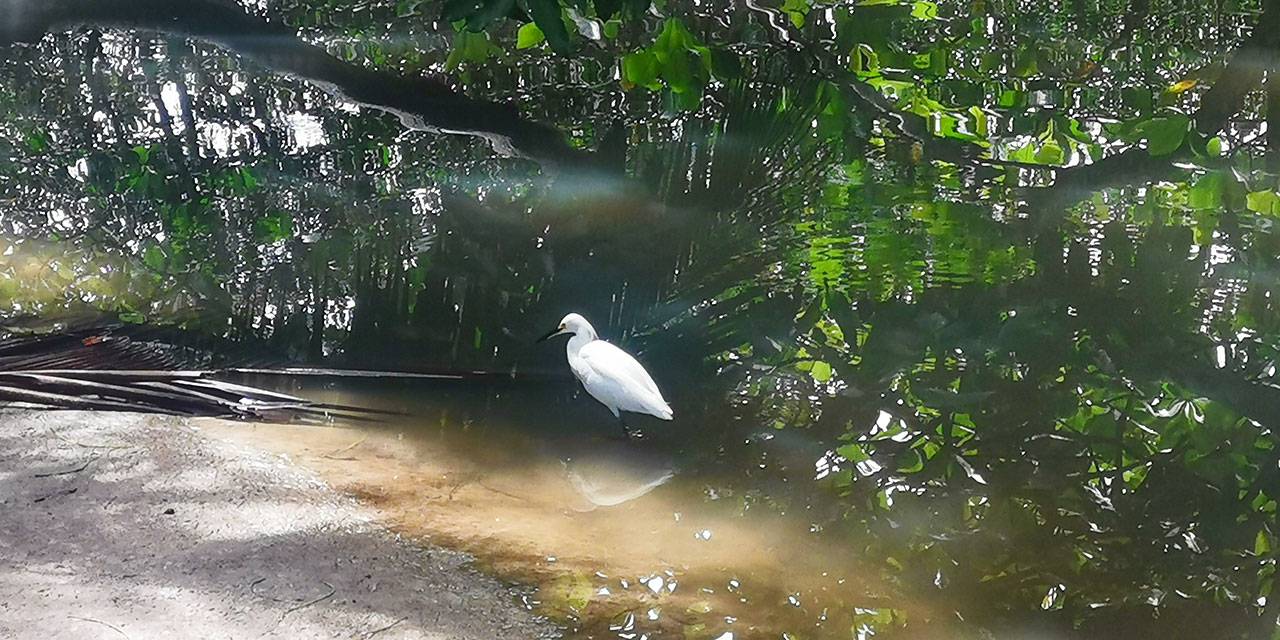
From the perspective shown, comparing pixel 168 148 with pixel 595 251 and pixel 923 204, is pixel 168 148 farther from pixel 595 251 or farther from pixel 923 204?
pixel 923 204

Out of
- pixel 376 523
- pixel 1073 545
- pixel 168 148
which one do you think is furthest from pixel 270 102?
pixel 1073 545

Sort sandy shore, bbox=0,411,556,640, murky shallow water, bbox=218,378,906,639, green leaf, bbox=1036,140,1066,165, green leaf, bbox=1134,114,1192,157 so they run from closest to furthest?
sandy shore, bbox=0,411,556,640 → murky shallow water, bbox=218,378,906,639 → green leaf, bbox=1134,114,1192,157 → green leaf, bbox=1036,140,1066,165

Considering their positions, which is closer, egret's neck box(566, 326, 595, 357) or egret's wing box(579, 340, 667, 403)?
egret's wing box(579, 340, 667, 403)

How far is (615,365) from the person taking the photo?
13.5 feet

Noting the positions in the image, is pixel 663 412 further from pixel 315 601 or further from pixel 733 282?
pixel 315 601

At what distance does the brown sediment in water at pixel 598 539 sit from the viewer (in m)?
3.10

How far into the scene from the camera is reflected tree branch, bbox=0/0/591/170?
21.6 feet

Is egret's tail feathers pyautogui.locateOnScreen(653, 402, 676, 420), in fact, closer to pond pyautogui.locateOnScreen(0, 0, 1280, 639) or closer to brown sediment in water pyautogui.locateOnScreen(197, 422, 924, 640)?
pond pyautogui.locateOnScreen(0, 0, 1280, 639)

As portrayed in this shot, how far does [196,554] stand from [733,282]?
2402mm

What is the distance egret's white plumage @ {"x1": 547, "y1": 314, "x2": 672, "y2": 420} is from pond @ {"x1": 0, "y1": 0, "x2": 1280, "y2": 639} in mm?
139

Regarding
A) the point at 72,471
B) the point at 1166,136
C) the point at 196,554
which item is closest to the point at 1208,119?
the point at 1166,136

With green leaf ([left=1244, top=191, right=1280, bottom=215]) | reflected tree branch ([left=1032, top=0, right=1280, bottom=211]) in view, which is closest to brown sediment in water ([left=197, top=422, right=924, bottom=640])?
reflected tree branch ([left=1032, top=0, right=1280, bottom=211])

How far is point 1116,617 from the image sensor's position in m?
3.17

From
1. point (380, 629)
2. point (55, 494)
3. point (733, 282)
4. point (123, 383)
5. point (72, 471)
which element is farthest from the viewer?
point (733, 282)
